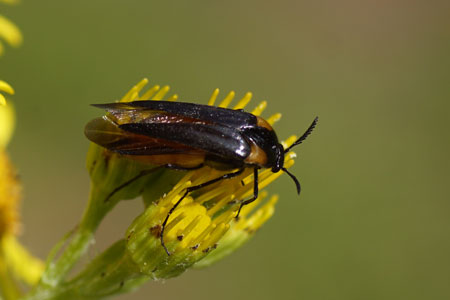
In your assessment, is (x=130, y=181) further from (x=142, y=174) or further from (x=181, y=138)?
(x=181, y=138)

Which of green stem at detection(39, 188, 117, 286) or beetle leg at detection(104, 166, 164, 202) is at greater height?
beetle leg at detection(104, 166, 164, 202)

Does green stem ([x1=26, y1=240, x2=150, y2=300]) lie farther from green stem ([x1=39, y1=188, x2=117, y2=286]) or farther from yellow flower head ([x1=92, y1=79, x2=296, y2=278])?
yellow flower head ([x1=92, y1=79, x2=296, y2=278])

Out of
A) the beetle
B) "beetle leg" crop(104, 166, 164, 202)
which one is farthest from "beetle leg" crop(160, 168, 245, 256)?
"beetle leg" crop(104, 166, 164, 202)

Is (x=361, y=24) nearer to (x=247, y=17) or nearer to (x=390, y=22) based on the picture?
(x=390, y=22)

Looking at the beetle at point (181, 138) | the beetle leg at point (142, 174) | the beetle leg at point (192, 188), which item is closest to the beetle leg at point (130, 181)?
the beetle leg at point (142, 174)

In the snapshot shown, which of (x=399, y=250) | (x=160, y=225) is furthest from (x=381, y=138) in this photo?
(x=160, y=225)

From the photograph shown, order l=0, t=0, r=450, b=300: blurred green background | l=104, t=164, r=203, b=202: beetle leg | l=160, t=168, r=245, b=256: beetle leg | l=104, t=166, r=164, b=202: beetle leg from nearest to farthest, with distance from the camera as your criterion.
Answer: l=160, t=168, r=245, b=256: beetle leg → l=104, t=164, r=203, b=202: beetle leg → l=104, t=166, r=164, b=202: beetle leg → l=0, t=0, r=450, b=300: blurred green background

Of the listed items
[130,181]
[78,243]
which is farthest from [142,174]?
[78,243]
